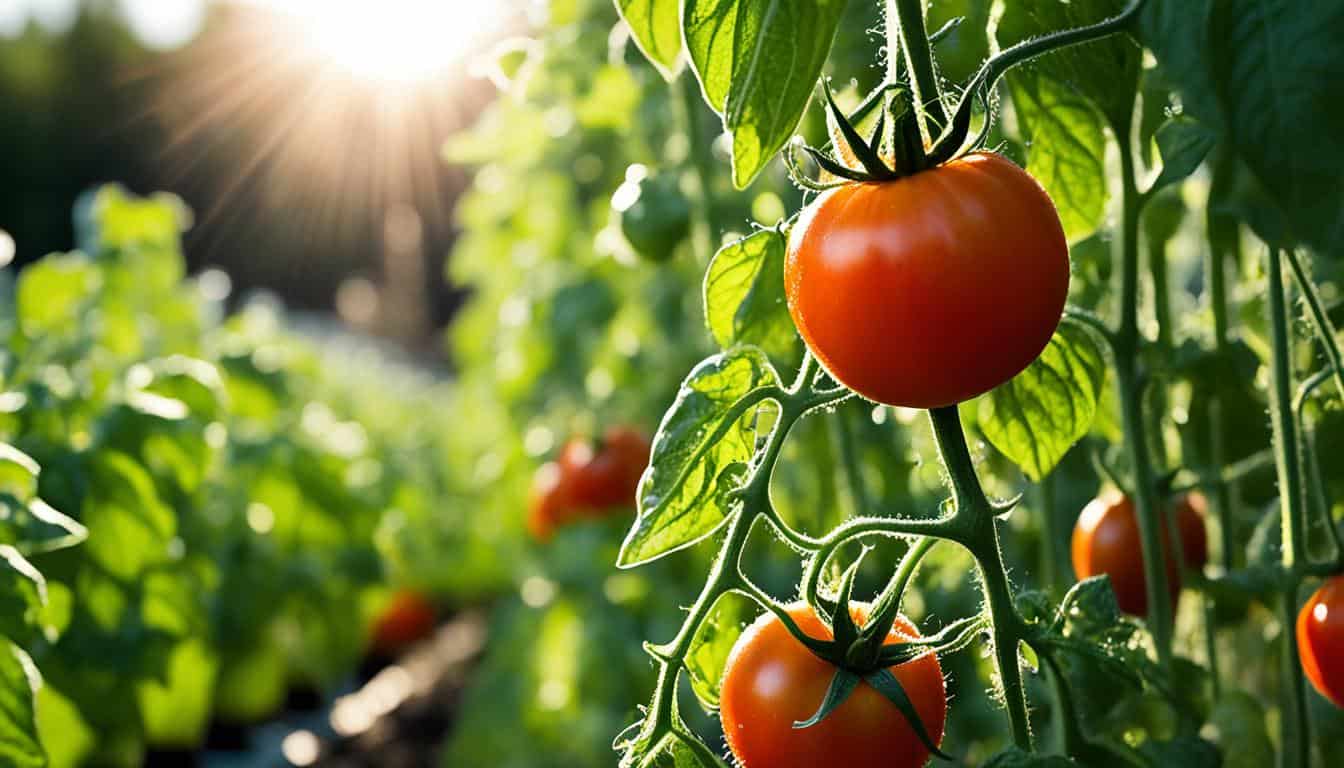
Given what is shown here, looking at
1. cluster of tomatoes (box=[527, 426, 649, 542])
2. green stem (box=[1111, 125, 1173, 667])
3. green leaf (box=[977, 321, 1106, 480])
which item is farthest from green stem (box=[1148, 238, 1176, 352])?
cluster of tomatoes (box=[527, 426, 649, 542])

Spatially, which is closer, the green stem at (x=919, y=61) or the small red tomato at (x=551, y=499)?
the green stem at (x=919, y=61)

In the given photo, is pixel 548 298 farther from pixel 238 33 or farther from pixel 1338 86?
pixel 238 33

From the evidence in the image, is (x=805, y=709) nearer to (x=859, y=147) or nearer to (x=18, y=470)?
(x=859, y=147)

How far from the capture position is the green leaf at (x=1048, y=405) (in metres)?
0.79

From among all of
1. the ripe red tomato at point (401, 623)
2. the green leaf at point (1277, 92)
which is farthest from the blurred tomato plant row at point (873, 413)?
the ripe red tomato at point (401, 623)

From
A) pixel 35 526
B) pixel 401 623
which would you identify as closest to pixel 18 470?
pixel 35 526

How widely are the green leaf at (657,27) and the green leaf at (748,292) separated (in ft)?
0.52

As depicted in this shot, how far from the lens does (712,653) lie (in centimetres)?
81

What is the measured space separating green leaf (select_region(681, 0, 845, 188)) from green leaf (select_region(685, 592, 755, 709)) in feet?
0.92

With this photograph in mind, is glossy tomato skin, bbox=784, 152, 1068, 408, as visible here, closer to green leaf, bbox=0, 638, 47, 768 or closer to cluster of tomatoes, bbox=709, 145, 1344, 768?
cluster of tomatoes, bbox=709, 145, 1344, 768

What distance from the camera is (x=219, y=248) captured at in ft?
50.3

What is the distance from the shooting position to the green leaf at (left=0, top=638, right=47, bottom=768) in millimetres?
854

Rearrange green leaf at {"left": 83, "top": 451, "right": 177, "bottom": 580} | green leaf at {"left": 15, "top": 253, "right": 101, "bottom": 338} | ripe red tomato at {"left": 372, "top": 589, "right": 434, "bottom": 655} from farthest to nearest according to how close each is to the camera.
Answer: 1. ripe red tomato at {"left": 372, "top": 589, "right": 434, "bottom": 655}
2. green leaf at {"left": 15, "top": 253, "right": 101, "bottom": 338}
3. green leaf at {"left": 83, "top": 451, "right": 177, "bottom": 580}

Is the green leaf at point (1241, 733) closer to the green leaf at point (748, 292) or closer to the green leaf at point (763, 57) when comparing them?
the green leaf at point (748, 292)
